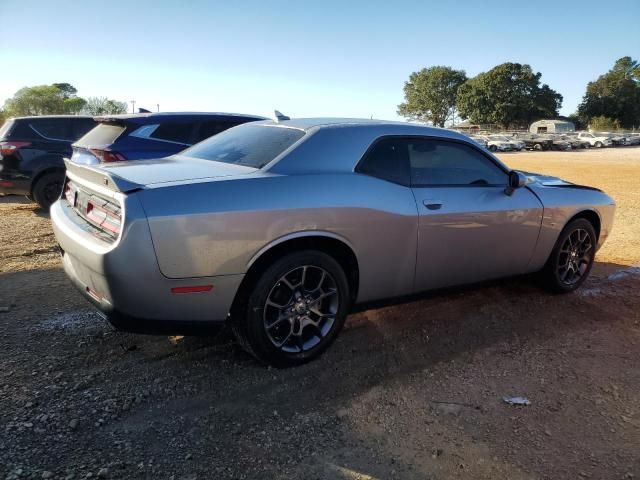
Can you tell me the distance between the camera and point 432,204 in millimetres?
3600

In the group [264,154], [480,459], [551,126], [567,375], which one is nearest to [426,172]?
[264,154]

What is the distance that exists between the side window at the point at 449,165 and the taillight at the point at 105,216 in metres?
1.96

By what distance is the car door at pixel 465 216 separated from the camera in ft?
12.0

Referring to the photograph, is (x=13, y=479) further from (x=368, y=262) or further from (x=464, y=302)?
(x=464, y=302)

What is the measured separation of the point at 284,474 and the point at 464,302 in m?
2.69

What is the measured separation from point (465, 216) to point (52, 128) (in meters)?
7.64

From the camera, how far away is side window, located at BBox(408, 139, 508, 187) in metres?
3.73

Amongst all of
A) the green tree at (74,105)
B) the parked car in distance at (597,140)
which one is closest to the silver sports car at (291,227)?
the parked car in distance at (597,140)

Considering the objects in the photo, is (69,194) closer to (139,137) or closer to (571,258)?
(139,137)

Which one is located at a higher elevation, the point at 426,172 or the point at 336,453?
the point at 426,172

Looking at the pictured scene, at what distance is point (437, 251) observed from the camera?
3.69 metres

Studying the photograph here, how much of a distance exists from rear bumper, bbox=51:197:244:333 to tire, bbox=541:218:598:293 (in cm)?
312

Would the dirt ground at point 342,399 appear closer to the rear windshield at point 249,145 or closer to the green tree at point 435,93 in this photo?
the rear windshield at point 249,145

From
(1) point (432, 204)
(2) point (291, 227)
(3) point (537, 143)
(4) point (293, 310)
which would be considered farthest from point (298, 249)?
(3) point (537, 143)
